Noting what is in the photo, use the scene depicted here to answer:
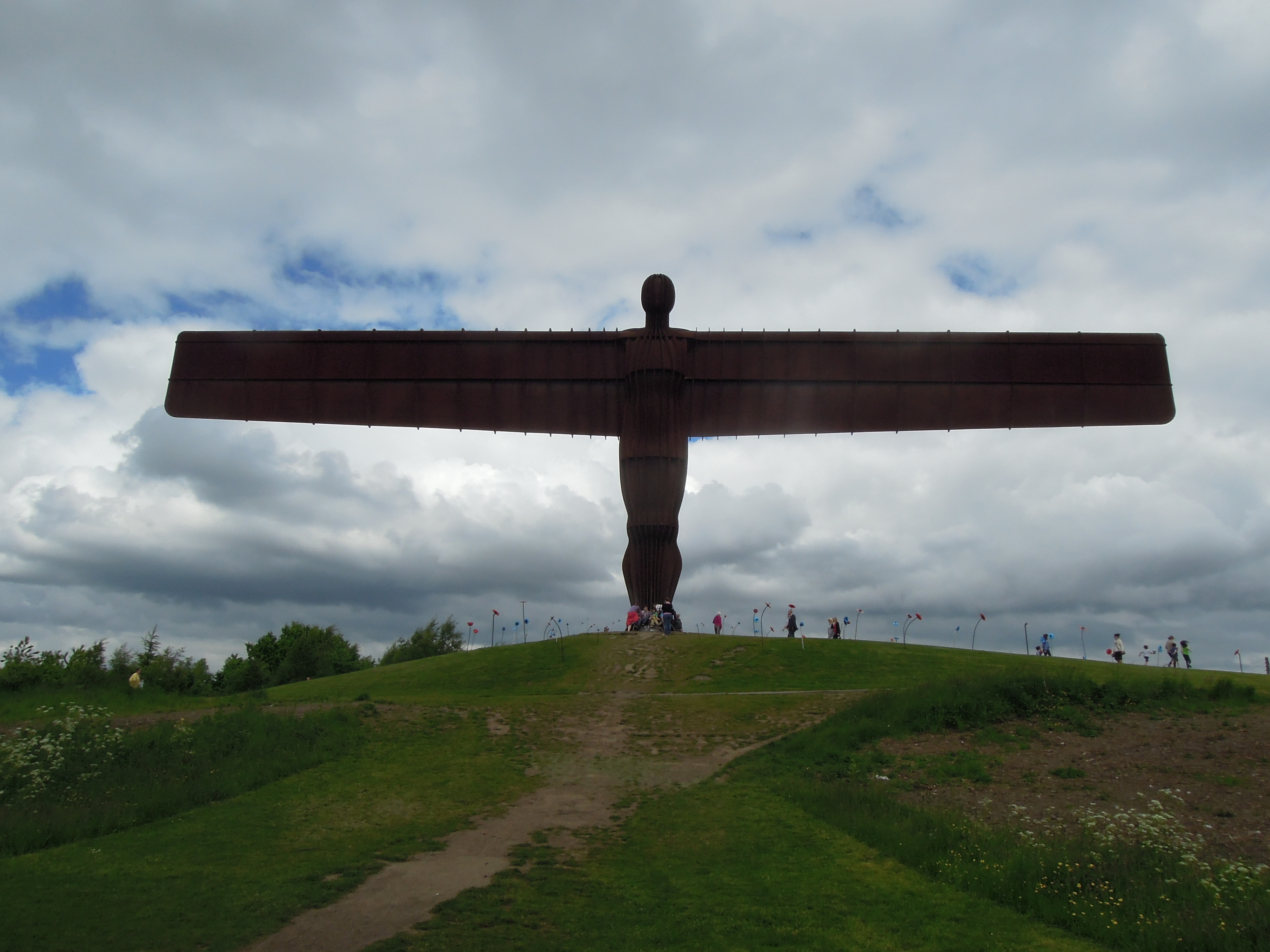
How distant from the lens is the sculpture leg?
80.7 feet

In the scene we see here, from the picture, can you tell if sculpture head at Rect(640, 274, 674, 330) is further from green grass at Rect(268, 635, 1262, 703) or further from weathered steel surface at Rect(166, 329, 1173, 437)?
green grass at Rect(268, 635, 1262, 703)

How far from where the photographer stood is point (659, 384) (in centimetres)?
2475

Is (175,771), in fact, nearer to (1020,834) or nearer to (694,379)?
(1020,834)

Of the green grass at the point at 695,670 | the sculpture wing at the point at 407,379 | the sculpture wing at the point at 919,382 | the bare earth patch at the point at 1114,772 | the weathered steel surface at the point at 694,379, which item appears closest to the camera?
the bare earth patch at the point at 1114,772

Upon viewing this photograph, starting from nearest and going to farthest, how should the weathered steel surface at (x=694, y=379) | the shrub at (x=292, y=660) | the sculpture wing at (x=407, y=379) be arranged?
the weathered steel surface at (x=694, y=379) < the sculpture wing at (x=407, y=379) < the shrub at (x=292, y=660)

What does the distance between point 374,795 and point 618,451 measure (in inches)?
586

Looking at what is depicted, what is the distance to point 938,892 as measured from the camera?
26.4 feet

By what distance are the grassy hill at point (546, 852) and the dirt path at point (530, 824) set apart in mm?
127

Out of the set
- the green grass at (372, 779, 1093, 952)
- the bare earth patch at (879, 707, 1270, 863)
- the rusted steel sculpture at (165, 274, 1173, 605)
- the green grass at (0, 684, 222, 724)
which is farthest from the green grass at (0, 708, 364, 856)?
the rusted steel sculpture at (165, 274, 1173, 605)

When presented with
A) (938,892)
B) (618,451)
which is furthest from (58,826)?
(618,451)

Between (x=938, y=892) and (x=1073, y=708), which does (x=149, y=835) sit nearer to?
(x=938, y=892)

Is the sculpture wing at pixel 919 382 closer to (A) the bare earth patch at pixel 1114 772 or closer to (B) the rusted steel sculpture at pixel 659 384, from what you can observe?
(B) the rusted steel sculpture at pixel 659 384

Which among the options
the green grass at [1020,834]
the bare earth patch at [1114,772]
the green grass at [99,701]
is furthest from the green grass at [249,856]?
the bare earth patch at [1114,772]

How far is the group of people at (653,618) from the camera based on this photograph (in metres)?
25.1
